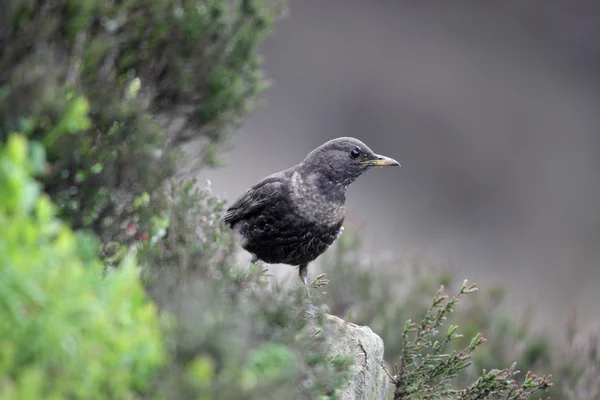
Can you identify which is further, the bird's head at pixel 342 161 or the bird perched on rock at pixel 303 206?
the bird's head at pixel 342 161

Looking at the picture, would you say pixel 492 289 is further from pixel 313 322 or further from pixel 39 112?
pixel 39 112

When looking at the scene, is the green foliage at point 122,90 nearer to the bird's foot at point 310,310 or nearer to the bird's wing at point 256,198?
the bird's foot at point 310,310

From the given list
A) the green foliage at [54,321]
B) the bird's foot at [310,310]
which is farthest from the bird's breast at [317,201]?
the green foliage at [54,321]

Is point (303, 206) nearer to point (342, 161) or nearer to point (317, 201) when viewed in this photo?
point (317, 201)

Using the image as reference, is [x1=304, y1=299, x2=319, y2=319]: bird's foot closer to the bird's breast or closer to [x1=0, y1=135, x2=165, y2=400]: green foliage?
the bird's breast

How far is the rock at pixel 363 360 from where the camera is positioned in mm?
3629

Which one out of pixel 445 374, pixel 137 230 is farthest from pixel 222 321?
pixel 445 374

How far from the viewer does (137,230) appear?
304 centimetres

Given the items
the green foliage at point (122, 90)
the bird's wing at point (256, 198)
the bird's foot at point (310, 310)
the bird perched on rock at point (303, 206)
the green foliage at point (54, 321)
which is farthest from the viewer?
the bird's wing at point (256, 198)

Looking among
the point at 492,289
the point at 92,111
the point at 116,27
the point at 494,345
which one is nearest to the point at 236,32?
the point at 116,27

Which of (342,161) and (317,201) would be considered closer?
(317,201)

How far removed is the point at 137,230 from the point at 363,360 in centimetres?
→ 154

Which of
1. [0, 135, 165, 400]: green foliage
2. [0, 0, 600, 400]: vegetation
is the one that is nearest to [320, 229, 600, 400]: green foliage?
[0, 0, 600, 400]: vegetation

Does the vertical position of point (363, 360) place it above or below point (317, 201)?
below
